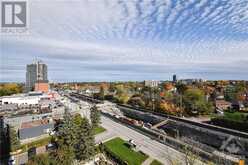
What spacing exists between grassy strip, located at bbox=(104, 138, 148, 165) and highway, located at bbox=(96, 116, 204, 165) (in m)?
1.08

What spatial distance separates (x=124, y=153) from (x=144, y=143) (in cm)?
382

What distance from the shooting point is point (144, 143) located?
24.6 m

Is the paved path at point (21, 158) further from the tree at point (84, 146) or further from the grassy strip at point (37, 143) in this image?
the tree at point (84, 146)

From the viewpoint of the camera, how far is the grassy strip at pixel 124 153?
65.0ft

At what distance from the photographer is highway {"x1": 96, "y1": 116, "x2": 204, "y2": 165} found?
19989mm

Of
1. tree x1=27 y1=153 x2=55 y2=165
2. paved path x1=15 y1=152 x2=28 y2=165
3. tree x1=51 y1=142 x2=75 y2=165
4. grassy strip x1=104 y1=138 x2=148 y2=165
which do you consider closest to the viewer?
tree x1=27 y1=153 x2=55 y2=165

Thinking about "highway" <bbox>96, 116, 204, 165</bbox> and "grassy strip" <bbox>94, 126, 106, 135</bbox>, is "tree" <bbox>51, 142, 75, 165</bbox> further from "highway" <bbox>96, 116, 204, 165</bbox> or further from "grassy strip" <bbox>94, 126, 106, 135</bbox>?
"grassy strip" <bbox>94, 126, 106, 135</bbox>

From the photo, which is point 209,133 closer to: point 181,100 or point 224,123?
point 224,123

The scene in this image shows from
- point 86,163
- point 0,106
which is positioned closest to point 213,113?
point 86,163

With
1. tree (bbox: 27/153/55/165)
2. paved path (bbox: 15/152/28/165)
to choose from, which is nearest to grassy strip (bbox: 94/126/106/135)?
paved path (bbox: 15/152/28/165)

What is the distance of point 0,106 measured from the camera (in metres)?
47.8

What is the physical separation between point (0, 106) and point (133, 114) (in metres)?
→ 30.3

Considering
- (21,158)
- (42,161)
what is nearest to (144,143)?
(21,158)

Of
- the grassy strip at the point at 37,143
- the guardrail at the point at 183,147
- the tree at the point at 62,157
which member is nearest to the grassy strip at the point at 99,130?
the guardrail at the point at 183,147
